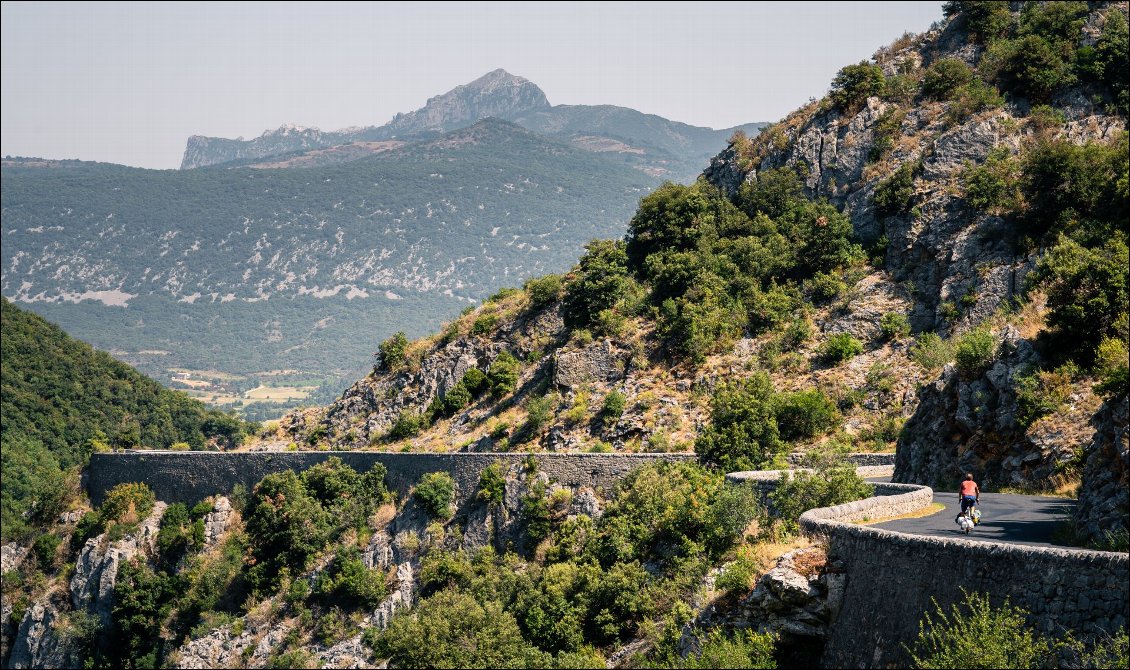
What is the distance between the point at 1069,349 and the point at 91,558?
4732 cm

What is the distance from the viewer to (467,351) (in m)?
60.8

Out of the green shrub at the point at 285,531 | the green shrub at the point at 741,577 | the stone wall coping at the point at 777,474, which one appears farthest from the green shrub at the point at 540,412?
the green shrub at the point at 741,577

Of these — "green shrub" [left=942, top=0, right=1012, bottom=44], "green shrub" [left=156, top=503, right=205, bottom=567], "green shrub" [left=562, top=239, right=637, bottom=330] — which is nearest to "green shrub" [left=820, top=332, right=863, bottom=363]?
"green shrub" [left=562, top=239, right=637, bottom=330]

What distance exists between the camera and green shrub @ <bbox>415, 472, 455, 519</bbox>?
44.5m

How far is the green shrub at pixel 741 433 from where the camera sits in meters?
39.4

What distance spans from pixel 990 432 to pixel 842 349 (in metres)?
18.9

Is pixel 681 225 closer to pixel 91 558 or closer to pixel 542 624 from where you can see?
pixel 542 624

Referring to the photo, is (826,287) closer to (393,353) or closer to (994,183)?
(994,183)

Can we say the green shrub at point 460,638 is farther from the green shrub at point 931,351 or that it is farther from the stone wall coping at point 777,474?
the green shrub at point 931,351

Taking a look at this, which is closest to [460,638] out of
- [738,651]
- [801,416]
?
[801,416]

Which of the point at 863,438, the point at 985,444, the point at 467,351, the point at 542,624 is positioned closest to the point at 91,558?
the point at 467,351

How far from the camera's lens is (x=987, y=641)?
1448 centimetres

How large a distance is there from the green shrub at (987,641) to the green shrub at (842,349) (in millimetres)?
31783

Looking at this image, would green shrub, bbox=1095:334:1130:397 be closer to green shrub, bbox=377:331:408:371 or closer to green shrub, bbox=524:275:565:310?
green shrub, bbox=524:275:565:310
